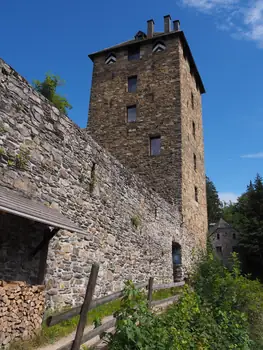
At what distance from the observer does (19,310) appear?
4.11 meters

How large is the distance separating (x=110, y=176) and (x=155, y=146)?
7293 millimetres

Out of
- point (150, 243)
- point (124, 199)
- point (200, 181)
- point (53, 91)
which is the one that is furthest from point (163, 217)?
point (53, 91)

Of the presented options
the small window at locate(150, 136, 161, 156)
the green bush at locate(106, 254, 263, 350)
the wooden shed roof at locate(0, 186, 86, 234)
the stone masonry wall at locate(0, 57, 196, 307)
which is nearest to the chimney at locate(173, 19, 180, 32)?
the small window at locate(150, 136, 161, 156)

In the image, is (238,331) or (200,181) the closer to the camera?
(238,331)

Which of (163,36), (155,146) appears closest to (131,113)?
(155,146)

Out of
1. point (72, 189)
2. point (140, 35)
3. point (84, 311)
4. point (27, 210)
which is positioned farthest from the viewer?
point (140, 35)

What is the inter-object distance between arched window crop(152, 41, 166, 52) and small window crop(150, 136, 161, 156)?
5202 mm

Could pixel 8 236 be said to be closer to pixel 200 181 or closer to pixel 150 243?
pixel 150 243

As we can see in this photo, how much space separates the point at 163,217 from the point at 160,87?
743 centimetres

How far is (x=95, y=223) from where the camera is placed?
7.43 meters

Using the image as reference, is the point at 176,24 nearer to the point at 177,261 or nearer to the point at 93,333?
the point at 177,261

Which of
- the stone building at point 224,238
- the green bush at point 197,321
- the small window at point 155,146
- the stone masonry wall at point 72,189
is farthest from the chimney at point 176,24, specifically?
the stone building at point 224,238

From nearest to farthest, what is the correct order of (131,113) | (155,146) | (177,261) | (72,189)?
(72,189), (177,261), (155,146), (131,113)

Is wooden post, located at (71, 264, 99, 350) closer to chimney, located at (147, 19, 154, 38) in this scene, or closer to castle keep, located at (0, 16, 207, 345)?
castle keep, located at (0, 16, 207, 345)
